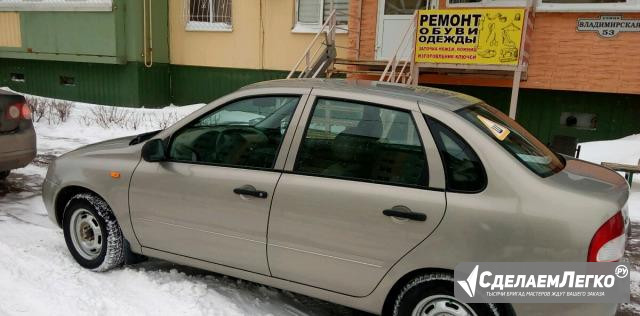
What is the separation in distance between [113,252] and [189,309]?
885 millimetres

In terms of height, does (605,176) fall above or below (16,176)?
above

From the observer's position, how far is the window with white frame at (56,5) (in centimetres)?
1205

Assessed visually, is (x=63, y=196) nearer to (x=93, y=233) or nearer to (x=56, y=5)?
(x=93, y=233)

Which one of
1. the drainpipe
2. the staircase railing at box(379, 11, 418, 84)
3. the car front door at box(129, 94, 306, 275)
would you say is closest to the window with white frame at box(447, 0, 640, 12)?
the staircase railing at box(379, 11, 418, 84)

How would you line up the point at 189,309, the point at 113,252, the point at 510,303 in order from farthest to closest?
1. the point at 113,252
2. the point at 189,309
3. the point at 510,303

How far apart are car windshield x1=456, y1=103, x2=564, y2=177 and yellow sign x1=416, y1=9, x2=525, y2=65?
5.24 meters

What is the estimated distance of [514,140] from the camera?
2.95 metres

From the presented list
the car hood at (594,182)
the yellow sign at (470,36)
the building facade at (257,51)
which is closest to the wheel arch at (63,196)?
the car hood at (594,182)

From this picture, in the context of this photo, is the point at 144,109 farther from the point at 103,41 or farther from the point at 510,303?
the point at 510,303

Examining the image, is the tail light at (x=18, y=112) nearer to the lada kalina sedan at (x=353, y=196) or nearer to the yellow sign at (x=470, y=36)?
the lada kalina sedan at (x=353, y=196)

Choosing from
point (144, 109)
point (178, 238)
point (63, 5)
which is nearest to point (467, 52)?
point (178, 238)

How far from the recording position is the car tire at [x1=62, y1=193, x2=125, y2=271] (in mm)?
3699

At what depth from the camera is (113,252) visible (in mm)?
3695

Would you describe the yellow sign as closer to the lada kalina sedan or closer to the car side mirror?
the lada kalina sedan
